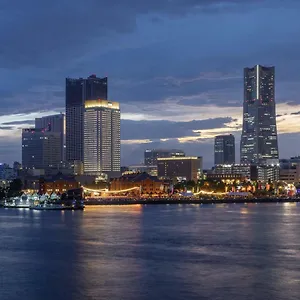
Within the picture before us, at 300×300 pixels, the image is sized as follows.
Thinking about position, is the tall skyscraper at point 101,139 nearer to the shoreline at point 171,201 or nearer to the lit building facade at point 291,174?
the lit building facade at point 291,174

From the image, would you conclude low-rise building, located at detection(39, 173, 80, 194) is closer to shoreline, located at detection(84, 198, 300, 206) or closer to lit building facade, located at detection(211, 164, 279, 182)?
shoreline, located at detection(84, 198, 300, 206)

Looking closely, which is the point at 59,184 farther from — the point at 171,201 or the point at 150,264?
the point at 150,264

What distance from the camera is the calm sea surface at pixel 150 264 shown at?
23.4m

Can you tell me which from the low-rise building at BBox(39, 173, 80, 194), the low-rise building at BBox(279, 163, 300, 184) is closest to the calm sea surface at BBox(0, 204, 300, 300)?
the low-rise building at BBox(39, 173, 80, 194)

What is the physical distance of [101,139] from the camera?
194 meters

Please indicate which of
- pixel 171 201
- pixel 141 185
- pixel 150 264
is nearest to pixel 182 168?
pixel 141 185

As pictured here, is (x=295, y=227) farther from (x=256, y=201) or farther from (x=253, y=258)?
(x=256, y=201)

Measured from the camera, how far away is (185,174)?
18275 centimetres

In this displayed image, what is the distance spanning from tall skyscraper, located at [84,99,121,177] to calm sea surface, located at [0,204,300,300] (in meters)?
144

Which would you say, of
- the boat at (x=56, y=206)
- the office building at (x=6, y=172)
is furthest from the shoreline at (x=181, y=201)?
the office building at (x=6, y=172)

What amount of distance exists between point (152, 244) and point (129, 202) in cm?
7052

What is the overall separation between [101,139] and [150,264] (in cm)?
16530

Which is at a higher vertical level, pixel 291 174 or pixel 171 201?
pixel 291 174

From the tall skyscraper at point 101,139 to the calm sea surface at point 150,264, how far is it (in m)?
144
